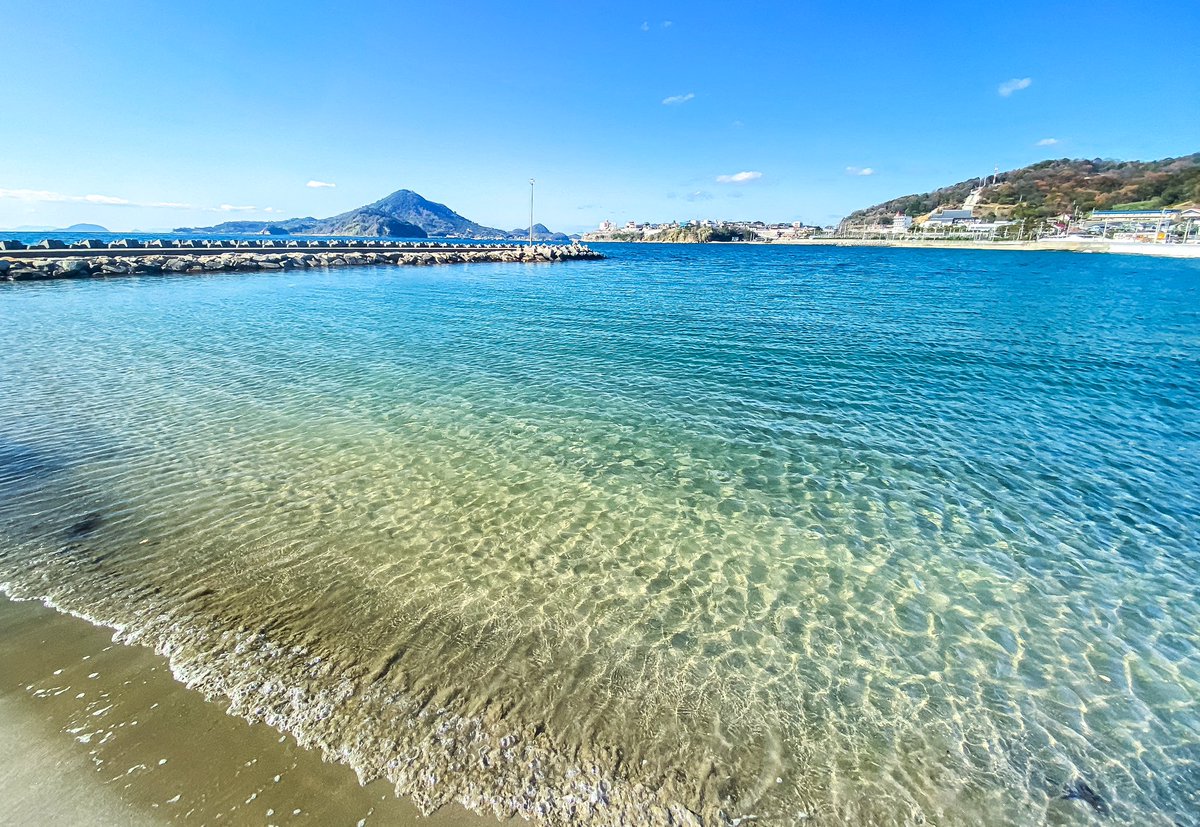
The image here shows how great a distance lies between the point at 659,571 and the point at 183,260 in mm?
66513

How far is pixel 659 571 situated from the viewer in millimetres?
6637

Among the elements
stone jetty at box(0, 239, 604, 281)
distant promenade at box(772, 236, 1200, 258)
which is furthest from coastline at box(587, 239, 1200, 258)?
stone jetty at box(0, 239, 604, 281)

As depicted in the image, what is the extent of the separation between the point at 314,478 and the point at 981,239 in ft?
617

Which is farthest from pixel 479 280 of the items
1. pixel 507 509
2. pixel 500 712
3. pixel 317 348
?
pixel 500 712

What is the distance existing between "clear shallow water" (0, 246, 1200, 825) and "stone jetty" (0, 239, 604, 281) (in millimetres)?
40910

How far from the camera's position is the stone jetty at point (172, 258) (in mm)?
42750

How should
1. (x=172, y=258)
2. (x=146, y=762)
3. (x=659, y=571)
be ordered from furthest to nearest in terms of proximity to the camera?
(x=172, y=258) < (x=659, y=571) < (x=146, y=762)

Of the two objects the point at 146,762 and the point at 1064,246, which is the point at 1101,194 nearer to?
the point at 1064,246

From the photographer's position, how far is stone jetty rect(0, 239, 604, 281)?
140 ft

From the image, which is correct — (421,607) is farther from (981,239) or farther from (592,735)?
(981,239)

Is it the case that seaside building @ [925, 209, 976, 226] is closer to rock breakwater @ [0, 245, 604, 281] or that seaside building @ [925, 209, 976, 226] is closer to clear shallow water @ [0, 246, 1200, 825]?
rock breakwater @ [0, 245, 604, 281]

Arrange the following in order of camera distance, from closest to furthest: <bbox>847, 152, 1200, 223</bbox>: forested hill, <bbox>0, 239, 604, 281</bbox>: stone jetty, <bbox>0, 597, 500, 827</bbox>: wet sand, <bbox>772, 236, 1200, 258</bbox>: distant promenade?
<bbox>0, 597, 500, 827</bbox>: wet sand < <bbox>0, 239, 604, 281</bbox>: stone jetty < <bbox>772, 236, 1200, 258</bbox>: distant promenade < <bbox>847, 152, 1200, 223</bbox>: forested hill

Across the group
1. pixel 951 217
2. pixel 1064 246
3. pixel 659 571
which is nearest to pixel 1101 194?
pixel 951 217

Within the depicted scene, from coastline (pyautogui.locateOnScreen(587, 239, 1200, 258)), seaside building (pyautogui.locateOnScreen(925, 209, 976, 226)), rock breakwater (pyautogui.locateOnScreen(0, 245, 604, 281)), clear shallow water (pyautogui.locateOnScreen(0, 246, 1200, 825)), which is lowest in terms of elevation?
clear shallow water (pyautogui.locateOnScreen(0, 246, 1200, 825))
